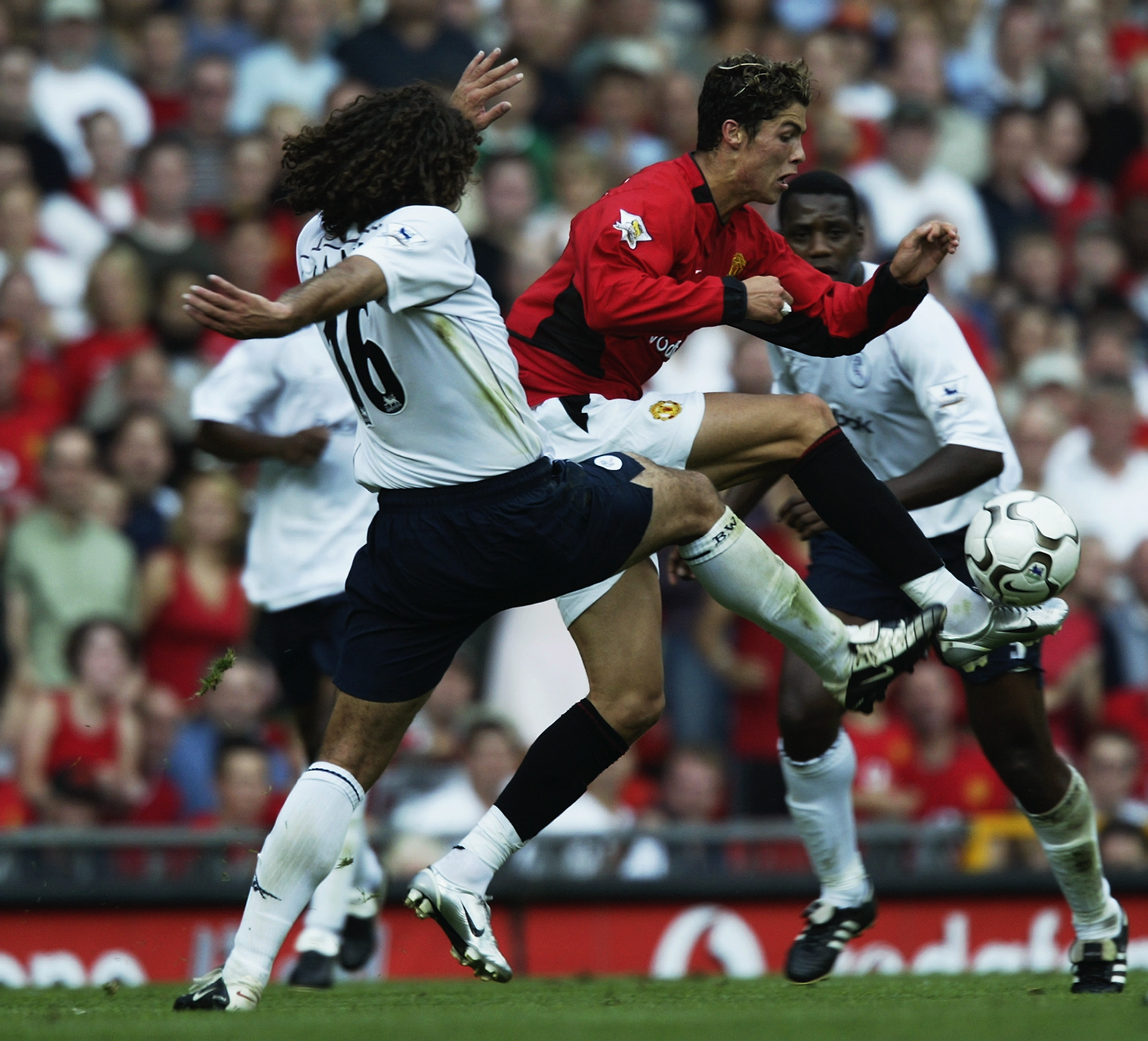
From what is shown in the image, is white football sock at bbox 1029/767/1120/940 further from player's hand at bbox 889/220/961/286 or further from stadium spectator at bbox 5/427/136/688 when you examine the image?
stadium spectator at bbox 5/427/136/688

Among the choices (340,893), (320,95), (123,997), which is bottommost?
(123,997)

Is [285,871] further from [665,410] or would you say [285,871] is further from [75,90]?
[75,90]

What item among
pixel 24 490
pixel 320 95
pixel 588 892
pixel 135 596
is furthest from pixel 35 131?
pixel 588 892

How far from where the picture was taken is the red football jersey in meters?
5.51

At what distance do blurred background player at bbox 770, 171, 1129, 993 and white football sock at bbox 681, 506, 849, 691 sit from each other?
0.50 metres

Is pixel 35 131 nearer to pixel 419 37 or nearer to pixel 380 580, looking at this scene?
pixel 419 37

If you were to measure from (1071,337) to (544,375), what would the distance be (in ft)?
22.7

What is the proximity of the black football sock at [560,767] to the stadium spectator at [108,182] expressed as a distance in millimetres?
6040

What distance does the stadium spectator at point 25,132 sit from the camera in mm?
10992

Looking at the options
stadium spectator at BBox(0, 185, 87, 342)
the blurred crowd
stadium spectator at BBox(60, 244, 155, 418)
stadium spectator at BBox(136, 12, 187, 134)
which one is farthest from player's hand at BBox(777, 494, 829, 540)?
stadium spectator at BBox(136, 12, 187, 134)

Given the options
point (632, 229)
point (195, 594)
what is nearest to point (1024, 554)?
point (632, 229)

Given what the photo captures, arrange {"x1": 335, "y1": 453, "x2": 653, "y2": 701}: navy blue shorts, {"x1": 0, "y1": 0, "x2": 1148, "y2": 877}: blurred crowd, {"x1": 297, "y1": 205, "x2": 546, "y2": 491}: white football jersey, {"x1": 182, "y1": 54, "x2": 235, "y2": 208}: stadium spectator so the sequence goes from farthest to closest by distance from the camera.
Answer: {"x1": 182, "y1": 54, "x2": 235, "y2": 208}: stadium spectator < {"x1": 0, "y1": 0, "x2": 1148, "y2": 877}: blurred crowd < {"x1": 335, "y1": 453, "x2": 653, "y2": 701}: navy blue shorts < {"x1": 297, "y1": 205, "x2": 546, "y2": 491}: white football jersey

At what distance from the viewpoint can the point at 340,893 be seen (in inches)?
283

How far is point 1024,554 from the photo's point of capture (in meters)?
5.74
